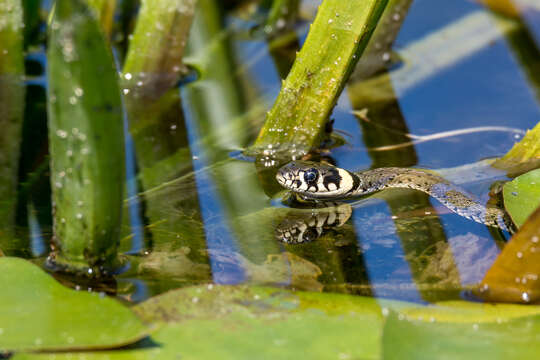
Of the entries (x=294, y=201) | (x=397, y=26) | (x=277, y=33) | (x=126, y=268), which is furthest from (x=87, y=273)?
(x=277, y=33)

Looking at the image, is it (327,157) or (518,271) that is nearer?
(518,271)

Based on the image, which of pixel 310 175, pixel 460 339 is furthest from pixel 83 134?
pixel 310 175

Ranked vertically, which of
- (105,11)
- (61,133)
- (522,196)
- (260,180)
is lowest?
(260,180)

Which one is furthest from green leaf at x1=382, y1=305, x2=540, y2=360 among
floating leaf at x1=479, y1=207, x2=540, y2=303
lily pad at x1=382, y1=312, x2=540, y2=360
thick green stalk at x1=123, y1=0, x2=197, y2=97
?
thick green stalk at x1=123, y1=0, x2=197, y2=97

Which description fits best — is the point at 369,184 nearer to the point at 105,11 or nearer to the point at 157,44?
the point at 157,44

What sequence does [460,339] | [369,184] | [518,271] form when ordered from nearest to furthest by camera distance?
1. [460,339]
2. [518,271]
3. [369,184]

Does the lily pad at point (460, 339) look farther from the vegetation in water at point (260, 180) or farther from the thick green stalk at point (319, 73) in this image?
the thick green stalk at point (319, 73)

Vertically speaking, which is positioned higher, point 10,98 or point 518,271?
point 10,98

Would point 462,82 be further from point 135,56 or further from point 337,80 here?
point 135,56

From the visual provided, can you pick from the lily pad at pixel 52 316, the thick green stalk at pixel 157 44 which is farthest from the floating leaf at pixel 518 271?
the thick green stalk at pixel 157 44
